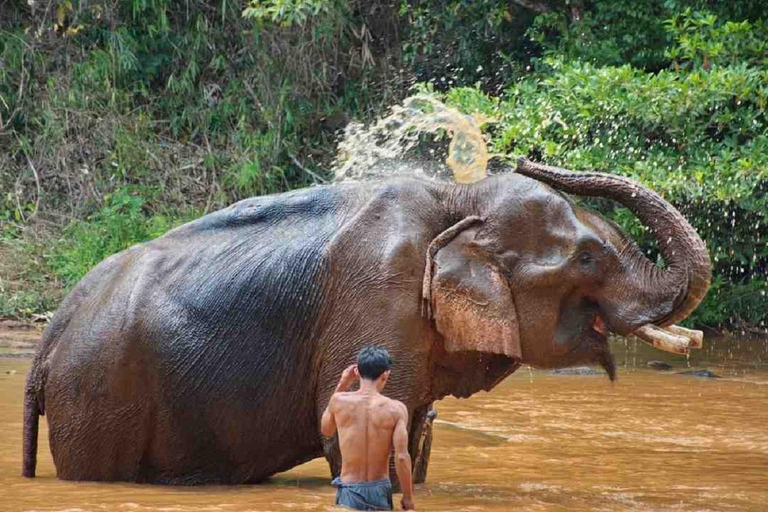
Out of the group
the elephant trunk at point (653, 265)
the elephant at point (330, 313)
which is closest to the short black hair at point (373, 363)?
the elephant at point (330, 313)

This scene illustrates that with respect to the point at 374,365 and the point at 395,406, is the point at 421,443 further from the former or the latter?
the point at 374,365

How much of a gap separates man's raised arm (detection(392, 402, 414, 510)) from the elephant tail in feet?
6.90

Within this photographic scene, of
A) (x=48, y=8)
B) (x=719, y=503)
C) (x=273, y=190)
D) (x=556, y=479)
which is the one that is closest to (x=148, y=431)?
(x=556, y=479)

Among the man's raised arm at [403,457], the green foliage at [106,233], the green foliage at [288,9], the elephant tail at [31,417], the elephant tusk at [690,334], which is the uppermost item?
the green foliage at [288,9]

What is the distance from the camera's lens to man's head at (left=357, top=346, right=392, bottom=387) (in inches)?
237

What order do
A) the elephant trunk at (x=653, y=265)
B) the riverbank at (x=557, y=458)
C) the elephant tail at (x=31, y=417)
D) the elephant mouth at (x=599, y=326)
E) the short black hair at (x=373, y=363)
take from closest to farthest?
the short black hair at (x=373, y=363), the elephant trunk at (x=653, y=265), the riverbank at (x=557, y=458), the elephant mouth at (x=599, y=326), the elephant tail at (x=31, y=417)

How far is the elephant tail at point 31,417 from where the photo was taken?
23.8 ft

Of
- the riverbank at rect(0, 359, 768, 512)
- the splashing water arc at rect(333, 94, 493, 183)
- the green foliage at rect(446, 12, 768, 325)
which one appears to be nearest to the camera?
the riverbank at rect(0, 359, 768, 512)

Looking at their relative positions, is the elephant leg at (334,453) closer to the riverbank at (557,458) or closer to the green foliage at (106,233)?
the riverbank at (557,458)

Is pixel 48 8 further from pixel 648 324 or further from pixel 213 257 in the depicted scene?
pixel 648 324

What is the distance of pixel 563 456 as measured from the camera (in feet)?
28.5

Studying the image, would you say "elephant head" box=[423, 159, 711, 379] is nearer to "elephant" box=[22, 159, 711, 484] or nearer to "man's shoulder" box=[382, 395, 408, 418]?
"elephant" box=[22, 159, 711, 484]

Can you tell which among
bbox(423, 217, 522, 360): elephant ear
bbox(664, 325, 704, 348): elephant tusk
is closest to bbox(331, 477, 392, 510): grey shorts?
bbox(423, 217, 522, 360): elephant ear

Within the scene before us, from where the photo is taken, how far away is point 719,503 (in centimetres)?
719
